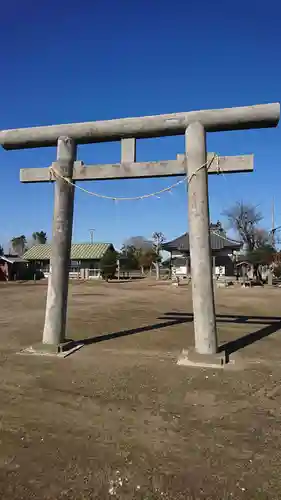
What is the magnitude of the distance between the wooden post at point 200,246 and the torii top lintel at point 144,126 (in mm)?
247

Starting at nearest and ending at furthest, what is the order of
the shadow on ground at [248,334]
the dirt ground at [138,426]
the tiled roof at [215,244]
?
the dirt ground at [138,426] < the shadow on ground at [248,334] < the tiled roof at [215,244]

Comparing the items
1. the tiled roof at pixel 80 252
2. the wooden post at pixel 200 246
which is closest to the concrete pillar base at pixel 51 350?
the wooden post at pixel 200 246

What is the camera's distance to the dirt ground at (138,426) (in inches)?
94.2

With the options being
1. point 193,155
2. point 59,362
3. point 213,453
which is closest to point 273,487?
point 213,453

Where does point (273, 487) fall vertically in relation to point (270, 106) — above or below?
below

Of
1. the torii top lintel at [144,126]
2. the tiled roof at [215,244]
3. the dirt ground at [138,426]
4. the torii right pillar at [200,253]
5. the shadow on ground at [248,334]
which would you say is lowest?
the dirt ground at [138,426]

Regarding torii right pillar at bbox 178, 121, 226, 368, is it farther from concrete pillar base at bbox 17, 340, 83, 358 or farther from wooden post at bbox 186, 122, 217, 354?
concrete pillar base at bbox 17, 340, 83, 358

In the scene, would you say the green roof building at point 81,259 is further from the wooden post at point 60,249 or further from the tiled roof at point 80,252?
the wooden post at point 60,249

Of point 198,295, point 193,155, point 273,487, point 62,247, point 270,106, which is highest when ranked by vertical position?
point 270,106

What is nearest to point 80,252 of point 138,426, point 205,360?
point 205,360

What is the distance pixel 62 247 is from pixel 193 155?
2.79 meters

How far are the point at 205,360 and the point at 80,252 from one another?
131 ft

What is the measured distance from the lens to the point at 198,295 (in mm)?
5441

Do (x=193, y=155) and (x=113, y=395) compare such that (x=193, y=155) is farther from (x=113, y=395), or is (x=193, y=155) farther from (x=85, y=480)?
(x=85, y=480)
